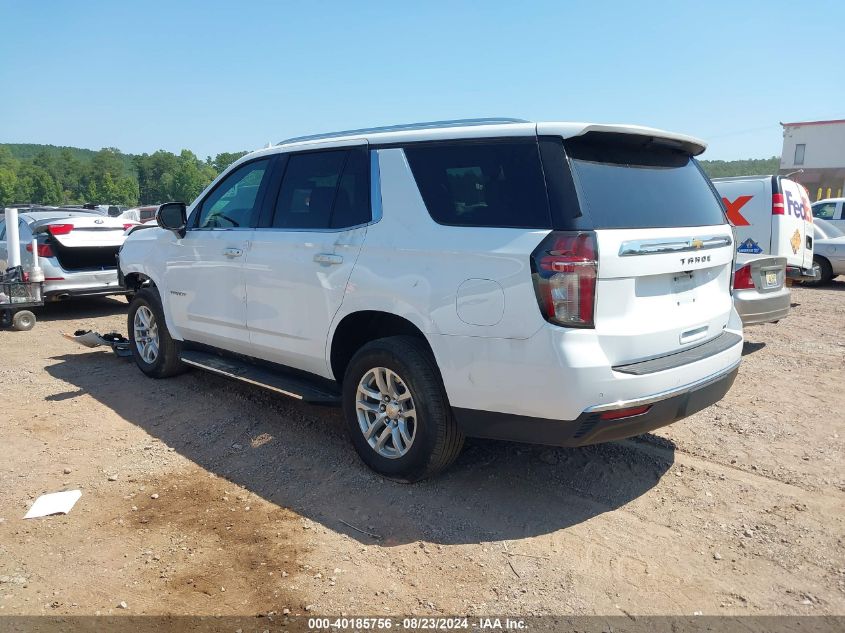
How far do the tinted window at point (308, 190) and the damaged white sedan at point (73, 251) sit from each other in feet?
18.0

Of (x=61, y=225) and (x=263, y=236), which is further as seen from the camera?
(x=61, y=225)

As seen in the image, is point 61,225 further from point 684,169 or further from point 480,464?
point 684,169

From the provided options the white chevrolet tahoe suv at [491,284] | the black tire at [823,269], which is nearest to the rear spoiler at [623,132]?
the white chevrolet tahoe suv at [491,284]

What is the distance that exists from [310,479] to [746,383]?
13.8 feet

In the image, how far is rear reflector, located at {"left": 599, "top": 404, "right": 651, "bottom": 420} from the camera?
3289 mm

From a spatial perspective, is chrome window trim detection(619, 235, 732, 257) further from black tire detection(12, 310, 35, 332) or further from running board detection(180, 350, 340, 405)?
black tire detection(12, 310, 35, 332)

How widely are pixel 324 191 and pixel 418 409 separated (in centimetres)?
172

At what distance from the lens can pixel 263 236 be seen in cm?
488

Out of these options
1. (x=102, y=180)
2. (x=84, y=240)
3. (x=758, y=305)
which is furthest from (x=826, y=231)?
(x=102, y=180)

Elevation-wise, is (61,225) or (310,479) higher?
(61,225)

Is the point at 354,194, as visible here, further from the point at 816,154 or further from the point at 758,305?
the point at 816,154

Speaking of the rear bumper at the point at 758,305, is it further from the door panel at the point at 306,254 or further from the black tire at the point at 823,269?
the black tire at the point at 823,269

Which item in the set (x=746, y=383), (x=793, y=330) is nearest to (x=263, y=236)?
(x=746, y=383)

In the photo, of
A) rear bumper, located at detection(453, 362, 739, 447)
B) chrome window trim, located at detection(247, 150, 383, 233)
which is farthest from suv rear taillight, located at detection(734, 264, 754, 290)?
chrome window trim, located at detection(247, 150, 383, 233)
